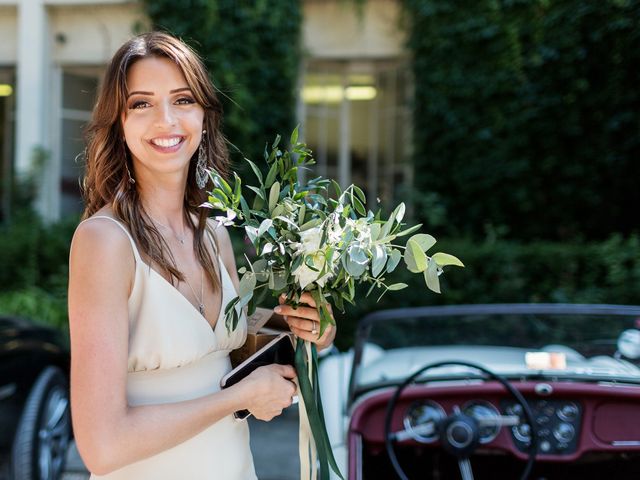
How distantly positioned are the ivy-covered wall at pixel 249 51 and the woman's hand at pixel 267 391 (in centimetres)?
700

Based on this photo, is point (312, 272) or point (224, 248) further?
point (224, 248)

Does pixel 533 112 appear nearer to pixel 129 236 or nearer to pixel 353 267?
pixel 353 267

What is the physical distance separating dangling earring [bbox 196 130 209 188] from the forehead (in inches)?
9.1

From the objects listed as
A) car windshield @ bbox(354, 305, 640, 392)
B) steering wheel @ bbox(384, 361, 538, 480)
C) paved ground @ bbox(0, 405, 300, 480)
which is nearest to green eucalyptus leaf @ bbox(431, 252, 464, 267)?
steering wheel @ bbox(384, 361, 538, 480)

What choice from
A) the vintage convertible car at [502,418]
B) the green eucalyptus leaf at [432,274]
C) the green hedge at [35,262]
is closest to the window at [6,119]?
the green hedge at [35,262]

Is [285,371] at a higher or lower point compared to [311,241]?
lower

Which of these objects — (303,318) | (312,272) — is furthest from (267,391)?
(312,272)

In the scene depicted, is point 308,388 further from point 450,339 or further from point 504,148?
point 504,148

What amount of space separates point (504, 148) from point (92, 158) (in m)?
7.40

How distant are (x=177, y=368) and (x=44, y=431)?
9.22 ft

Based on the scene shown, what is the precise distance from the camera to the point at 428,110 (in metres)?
8.91

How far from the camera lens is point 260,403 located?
1691 mm

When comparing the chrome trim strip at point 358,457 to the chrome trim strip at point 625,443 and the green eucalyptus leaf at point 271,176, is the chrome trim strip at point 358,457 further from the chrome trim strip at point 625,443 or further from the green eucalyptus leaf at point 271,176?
the green eucalyptus leaf at point 271,176

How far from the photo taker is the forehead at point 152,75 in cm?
169
